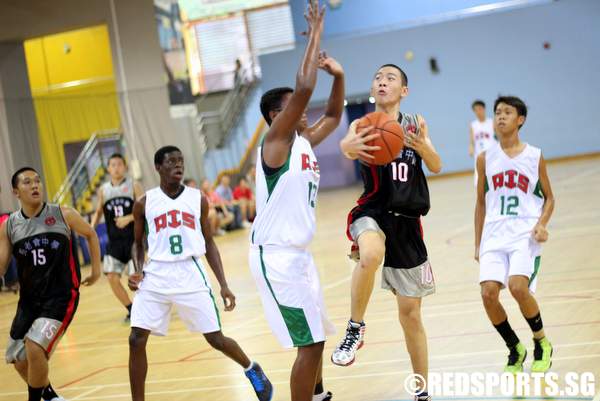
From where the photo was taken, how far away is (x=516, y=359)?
5.63m

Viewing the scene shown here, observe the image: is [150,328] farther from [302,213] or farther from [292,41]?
[292,41]

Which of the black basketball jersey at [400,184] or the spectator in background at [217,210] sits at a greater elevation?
the black basketball jersey at [400,184]

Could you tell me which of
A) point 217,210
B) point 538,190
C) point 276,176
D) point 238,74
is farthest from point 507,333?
point 238,74

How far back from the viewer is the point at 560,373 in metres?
5.47

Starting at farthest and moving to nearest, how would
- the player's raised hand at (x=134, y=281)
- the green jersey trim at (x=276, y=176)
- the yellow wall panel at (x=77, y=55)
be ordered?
the yellow wall panel at (x=77, y=55) < the player's raised hand at (x=134, y=281) < the green jersey trim at (x=276, y=176)

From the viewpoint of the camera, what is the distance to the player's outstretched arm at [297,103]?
414 cm

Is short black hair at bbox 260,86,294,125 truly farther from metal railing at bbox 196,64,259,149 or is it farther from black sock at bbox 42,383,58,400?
metal railing at bbox 196,64,259,149

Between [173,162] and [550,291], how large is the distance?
4140 mm

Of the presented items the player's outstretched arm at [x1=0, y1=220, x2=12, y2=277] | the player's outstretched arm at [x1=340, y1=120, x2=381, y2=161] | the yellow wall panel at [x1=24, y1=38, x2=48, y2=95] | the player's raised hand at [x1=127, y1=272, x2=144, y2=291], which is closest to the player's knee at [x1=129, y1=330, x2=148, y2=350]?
the player's raised hand at [x1=127, y1=272, x2=144, y2=291]

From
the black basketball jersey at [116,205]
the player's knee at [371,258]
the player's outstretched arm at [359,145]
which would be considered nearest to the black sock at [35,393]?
the player's knee at [371,258]

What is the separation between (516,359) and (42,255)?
329 centimetres

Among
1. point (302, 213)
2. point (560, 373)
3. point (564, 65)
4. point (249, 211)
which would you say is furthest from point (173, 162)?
point (564, 65)

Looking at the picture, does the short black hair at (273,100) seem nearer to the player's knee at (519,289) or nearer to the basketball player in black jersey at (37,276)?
the player's knee at (519,289)

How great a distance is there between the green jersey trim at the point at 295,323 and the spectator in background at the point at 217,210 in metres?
15.1
